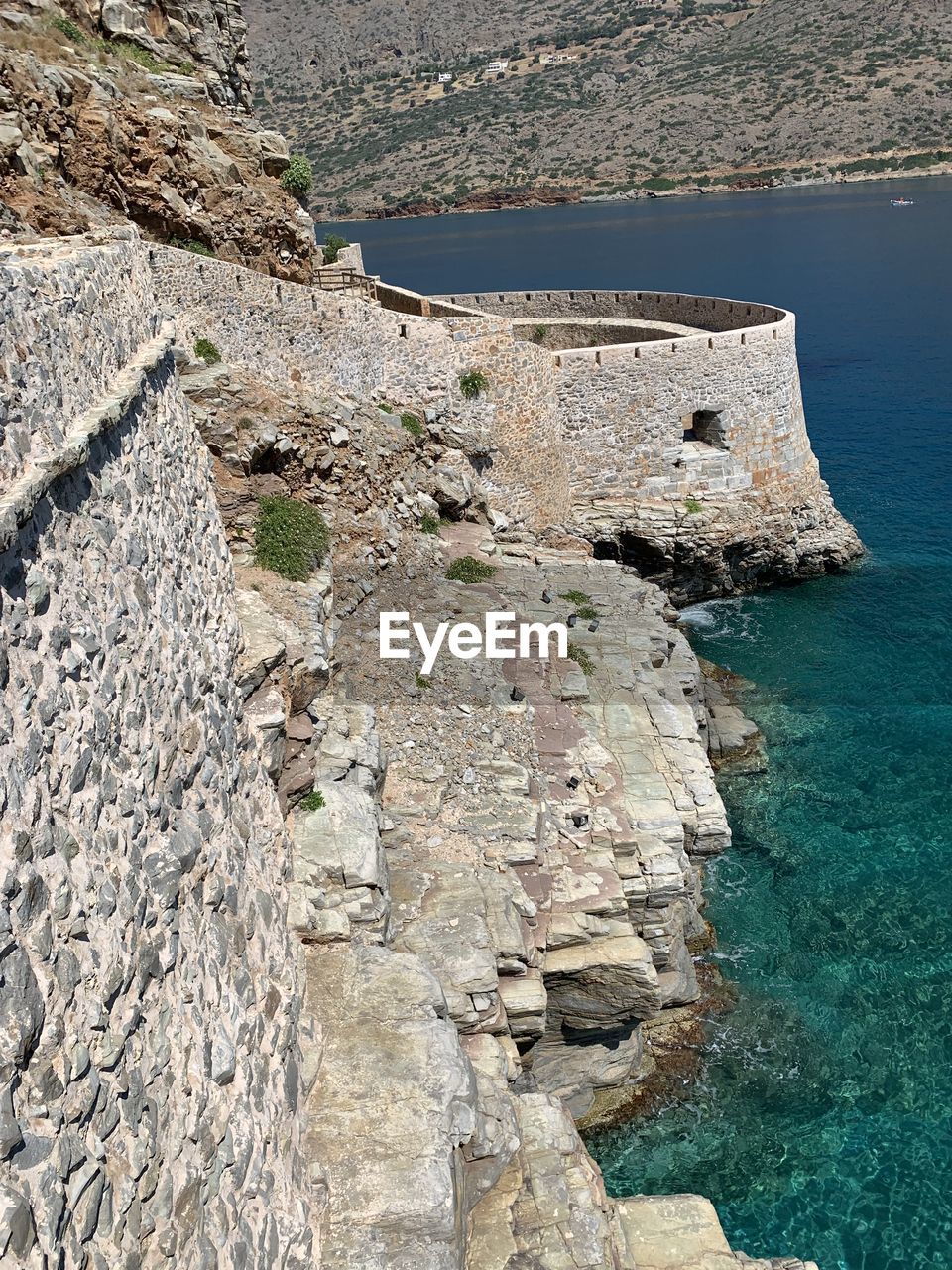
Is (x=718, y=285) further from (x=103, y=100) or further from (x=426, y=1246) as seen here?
(x=426, y=1246)

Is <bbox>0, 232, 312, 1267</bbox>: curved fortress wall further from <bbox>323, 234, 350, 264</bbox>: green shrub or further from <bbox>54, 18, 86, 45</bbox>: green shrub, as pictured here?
<bbox>323, 234, 350, 264</bbox>: green shrub

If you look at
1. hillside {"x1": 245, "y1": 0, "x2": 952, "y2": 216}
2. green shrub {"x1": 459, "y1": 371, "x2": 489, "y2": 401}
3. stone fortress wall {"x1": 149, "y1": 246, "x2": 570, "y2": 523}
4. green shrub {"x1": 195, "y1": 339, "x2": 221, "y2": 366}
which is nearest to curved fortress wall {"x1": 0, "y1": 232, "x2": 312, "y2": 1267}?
green shrub {"x1": 195, "y1": 339, "x2": 221, "y2": 366}

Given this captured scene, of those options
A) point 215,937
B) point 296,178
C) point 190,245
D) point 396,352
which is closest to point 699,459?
point 396,352

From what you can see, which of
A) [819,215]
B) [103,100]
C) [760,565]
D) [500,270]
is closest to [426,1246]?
[103,100]

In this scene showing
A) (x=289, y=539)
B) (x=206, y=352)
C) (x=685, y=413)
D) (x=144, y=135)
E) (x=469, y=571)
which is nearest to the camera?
(x=289, y=539)

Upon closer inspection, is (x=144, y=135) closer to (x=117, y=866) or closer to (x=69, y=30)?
(x=69, y=30)

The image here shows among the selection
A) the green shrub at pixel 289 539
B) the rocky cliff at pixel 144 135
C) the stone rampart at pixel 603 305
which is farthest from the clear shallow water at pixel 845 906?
the rocky cliff at pixel 144 135

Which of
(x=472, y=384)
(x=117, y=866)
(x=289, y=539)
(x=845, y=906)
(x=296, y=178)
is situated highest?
(x=296, y=178)
